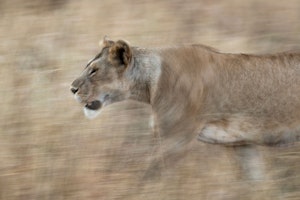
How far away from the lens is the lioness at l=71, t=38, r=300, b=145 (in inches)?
189

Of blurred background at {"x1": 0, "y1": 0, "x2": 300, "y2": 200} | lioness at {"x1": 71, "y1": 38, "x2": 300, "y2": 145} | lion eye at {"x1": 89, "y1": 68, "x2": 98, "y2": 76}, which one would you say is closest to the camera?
lioness at {"x1": 71, "y1": 38, "x2": 300, "y2": 145}

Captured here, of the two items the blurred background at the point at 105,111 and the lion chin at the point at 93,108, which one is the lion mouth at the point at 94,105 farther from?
the blurred background at the point at 105,111

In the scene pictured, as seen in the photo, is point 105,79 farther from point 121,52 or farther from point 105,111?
point 105,111

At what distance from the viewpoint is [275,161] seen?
5.30 metres

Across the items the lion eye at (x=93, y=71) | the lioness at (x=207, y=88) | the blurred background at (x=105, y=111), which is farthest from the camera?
the blurred background at (x=105, y=111)

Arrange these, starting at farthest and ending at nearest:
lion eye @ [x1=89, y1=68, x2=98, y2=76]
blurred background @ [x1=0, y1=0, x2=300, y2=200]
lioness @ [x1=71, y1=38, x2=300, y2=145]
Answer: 1. blurred background @ [x1=0, y1=0, x2=300, y2=200]
2. lion eye @ [x1=89, y1=68, x2=98, y2=76]
3. lioness @ [x1=71, y1=38, x2=300, y2=145]

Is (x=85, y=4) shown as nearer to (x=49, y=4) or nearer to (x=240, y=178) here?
(x=49, y=4)

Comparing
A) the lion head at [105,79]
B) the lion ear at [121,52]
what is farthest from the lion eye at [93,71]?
the lion ear at [121,52]

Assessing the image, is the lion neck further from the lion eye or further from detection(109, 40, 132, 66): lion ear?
the lion eye

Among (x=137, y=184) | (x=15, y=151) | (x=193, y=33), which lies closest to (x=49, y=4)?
(x=193, y=33)

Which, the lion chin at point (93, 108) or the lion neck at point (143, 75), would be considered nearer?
the lion neck at point (143, 75)

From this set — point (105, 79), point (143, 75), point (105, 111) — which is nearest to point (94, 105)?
point (105, 79)

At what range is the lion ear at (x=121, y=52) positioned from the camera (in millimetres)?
4840

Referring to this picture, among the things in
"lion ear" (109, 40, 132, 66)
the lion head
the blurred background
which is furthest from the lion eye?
the blurred background
